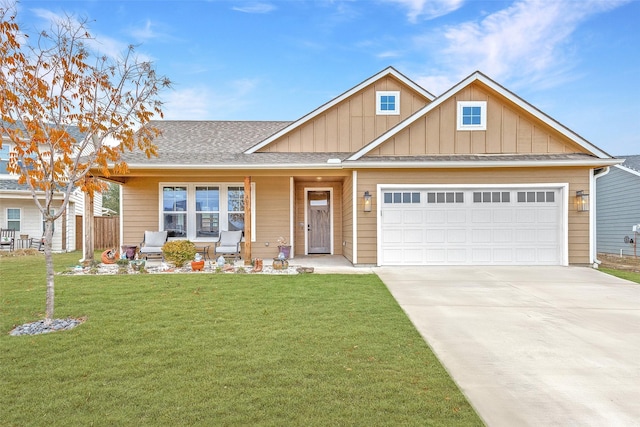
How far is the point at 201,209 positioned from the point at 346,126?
5398 millimetres

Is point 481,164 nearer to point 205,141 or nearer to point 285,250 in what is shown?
point 285,250

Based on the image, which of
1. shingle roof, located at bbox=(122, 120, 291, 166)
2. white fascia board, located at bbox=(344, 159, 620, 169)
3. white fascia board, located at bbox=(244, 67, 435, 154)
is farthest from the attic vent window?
shingle roof, located at bbox=(122, 120, 291, 166)

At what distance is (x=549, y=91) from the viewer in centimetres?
1795

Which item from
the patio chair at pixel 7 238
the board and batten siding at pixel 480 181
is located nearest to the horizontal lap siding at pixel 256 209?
the board and batten siding at pixel 480 181

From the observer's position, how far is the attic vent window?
463 inches

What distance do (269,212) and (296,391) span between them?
8.65 meters

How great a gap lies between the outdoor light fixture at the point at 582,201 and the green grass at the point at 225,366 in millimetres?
6701

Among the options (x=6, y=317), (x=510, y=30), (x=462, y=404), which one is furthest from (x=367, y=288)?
(x=510, y=30)

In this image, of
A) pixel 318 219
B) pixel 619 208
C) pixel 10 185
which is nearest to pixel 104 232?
pixel 10 185

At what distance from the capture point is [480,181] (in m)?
9.21

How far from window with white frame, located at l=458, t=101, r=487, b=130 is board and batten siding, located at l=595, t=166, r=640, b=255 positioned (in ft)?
27.9

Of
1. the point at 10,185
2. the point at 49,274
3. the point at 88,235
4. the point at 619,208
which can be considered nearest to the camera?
the point at 49,274

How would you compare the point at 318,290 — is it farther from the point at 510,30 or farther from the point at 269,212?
the point at 510,30

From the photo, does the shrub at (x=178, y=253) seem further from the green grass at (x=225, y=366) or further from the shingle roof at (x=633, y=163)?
the shingle roof at (x=633, y=163)
